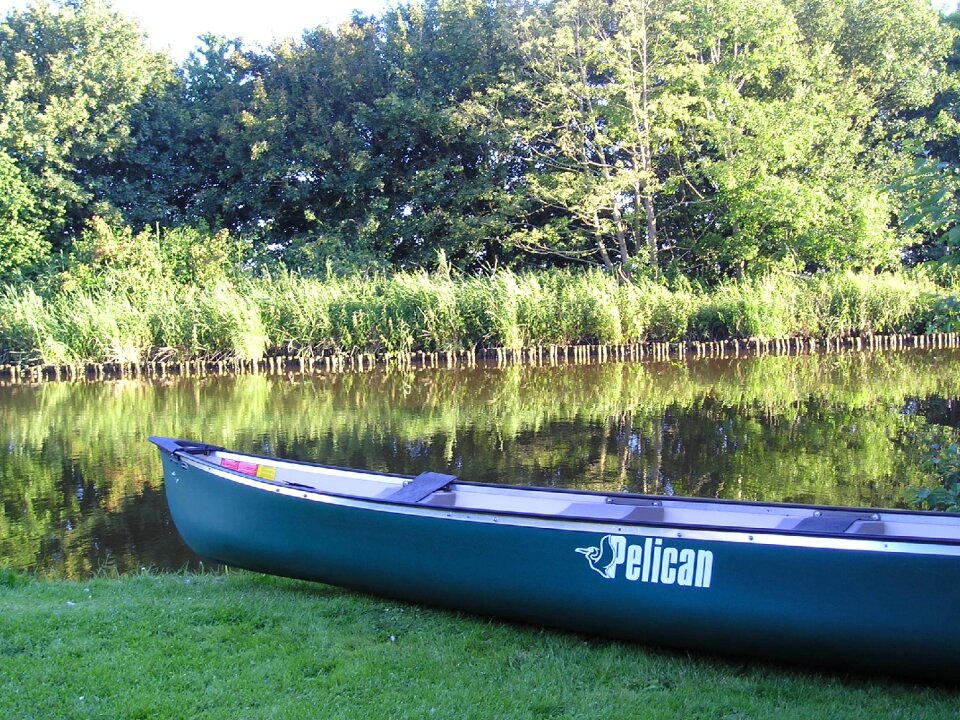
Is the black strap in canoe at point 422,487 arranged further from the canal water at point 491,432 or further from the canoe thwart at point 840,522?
the canal water at point 491,432

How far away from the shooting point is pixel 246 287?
21.0 m

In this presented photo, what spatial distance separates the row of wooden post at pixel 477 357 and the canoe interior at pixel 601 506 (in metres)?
12.0

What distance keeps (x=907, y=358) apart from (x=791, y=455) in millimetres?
9601

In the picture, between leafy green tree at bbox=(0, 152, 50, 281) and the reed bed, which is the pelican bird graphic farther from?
leafy green tree at bbox=(0, 152, 50, 281)

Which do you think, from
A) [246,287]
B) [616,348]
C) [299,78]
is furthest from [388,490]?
[299,78]

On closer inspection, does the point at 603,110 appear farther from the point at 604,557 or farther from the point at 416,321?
the point at 604,557

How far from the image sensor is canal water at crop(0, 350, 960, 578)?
25.1ft

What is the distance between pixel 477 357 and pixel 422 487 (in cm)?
1350

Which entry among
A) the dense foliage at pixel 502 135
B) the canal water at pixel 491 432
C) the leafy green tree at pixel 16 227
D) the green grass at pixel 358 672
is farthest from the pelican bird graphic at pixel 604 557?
the leafy green tree at pixel 16 227

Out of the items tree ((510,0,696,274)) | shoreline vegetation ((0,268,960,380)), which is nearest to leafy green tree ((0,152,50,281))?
shoreline vegetation ((0,268,960,380))

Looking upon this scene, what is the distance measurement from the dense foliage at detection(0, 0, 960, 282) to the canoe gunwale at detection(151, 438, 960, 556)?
19.1 meters

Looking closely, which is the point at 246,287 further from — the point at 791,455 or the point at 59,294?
the point at 791,455

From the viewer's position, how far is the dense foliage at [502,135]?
2342 cm

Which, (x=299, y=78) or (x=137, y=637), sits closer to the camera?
(x=137, y=637)
